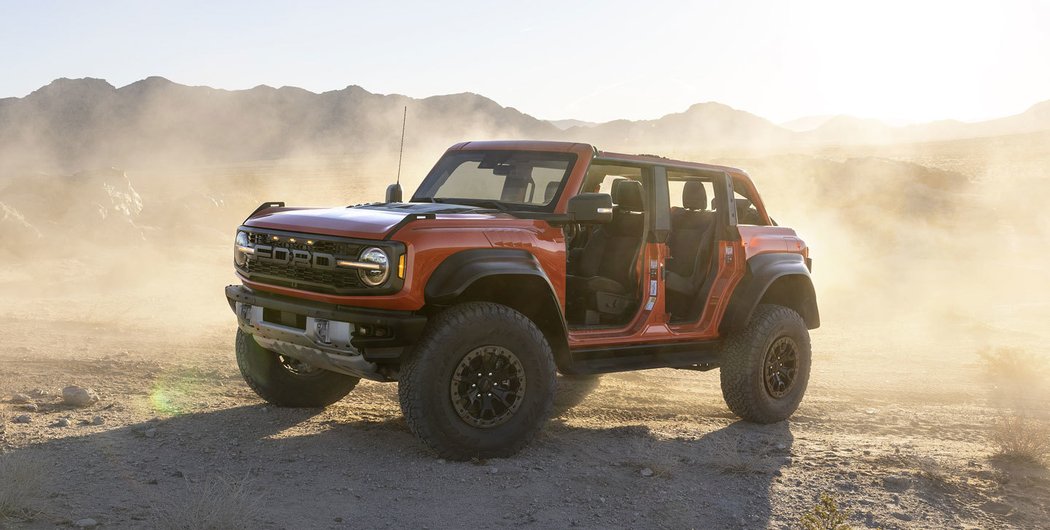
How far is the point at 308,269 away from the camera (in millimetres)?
6113

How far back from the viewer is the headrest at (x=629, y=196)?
7234 millimetres

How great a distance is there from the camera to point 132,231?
2088 cm

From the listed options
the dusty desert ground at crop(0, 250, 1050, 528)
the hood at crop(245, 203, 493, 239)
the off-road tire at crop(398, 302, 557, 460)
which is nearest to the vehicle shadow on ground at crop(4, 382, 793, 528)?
the dusty desert ground at crop(0, 250, 1050, 528)

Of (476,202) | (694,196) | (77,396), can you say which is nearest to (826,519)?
(694,196)

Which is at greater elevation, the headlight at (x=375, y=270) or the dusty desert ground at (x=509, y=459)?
the headlight at (x=375, y=270)

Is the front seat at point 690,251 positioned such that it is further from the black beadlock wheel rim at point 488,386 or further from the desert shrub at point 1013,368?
the desert shrub at point 1013,368

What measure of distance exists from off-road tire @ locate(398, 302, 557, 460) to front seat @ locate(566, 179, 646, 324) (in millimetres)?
1016

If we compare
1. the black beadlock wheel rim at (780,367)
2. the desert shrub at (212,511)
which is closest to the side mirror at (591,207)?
the black beadlock wheel rim at (780,367)

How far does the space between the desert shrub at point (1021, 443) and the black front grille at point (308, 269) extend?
4.73 m

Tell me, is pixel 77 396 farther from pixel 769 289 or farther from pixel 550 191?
pixel 769 289

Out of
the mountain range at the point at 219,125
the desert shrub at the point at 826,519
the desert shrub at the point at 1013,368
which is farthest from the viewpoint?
the mountain range at the point at 219,125

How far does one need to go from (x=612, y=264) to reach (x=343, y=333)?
2507 millimetres

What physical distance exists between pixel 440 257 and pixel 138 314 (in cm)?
971

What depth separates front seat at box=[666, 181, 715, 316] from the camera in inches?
307
